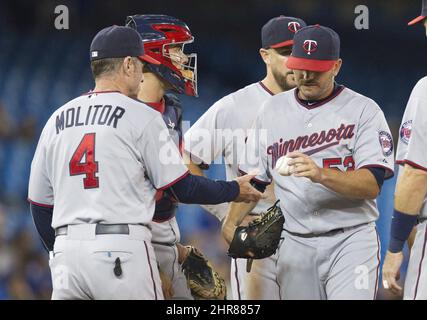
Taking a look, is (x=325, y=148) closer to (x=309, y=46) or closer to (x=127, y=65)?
(x=309, y=46)

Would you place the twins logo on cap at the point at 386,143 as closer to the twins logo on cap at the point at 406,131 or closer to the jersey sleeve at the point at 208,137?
the twins logo on cap at the point at 406,131

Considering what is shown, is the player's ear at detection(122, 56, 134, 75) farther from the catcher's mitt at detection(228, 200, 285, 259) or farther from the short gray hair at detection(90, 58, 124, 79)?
the catcher's mitt at detection(228, 200, 285, 259)

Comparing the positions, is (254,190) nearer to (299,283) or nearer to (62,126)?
(299,283)

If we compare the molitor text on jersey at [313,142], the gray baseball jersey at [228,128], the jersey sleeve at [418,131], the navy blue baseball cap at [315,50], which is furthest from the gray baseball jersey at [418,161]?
the gray baseball jersey at [228,128]

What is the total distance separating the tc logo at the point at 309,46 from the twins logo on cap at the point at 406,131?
56 centimetres

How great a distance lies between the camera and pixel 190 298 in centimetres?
471

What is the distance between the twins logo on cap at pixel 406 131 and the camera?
406 centimetres

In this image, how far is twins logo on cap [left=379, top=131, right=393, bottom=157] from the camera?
425 cm

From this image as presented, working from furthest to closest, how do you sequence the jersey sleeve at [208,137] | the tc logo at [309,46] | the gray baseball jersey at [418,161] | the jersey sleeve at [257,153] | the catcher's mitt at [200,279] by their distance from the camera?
the jersey sleeve at [208,137]
the catcher's mitt at [200,279]
the jersey sleeve at [257,153]
the tc logo at [309,46]
the gray baseball jersey at [418,161]

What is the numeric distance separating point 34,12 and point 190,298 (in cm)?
441

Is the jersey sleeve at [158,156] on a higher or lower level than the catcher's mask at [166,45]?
lower

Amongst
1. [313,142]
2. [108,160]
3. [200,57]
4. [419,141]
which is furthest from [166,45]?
[200,57]

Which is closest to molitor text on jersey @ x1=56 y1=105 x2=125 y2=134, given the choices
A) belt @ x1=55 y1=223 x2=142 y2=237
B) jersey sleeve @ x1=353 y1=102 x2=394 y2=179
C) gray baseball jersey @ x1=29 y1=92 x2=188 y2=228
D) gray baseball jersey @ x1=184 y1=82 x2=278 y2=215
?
gray baseball jersey @ x1=29 y1=92 x2=188 y2=228
